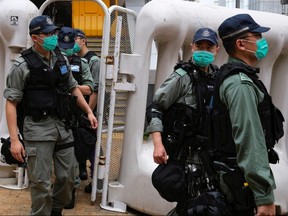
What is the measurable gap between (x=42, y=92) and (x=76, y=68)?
1.18m

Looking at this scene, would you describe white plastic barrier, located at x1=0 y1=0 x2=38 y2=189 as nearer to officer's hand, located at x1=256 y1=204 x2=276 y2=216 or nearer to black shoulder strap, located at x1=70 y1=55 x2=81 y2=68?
black shoulder strap, located at x1=70 y1=55 x2=81 y2=68

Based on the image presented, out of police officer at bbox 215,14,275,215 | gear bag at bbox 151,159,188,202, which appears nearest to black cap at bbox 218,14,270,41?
police officer at bbox 215,14,275,215

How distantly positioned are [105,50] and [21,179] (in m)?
1.86

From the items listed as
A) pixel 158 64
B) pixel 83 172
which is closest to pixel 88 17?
pixel 83 172

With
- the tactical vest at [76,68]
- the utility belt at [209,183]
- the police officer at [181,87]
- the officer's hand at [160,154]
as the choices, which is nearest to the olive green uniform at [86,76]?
the tactical vest at [76,68]

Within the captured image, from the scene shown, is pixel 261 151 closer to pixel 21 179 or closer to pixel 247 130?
pixel 247 130

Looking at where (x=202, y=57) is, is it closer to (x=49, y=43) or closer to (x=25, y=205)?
(x=49, y=43)

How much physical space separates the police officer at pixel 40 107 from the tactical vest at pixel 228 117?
167cm

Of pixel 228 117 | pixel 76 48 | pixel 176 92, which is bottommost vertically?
pixel 228 117

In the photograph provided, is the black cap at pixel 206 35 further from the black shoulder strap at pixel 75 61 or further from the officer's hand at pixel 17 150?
the black shoulder strap at pixel 75 61

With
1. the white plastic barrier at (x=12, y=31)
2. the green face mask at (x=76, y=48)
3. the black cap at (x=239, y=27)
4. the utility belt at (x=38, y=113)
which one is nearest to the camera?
the black cap at (x=239, y=27)

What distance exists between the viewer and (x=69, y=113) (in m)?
3.92

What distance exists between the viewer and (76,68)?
485 cm

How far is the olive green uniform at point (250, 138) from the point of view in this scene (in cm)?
226
